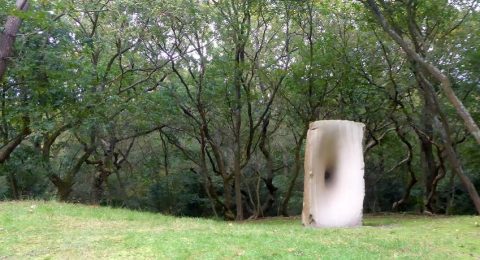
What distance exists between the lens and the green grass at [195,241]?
280 inches

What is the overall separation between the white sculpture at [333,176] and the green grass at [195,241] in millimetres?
1174

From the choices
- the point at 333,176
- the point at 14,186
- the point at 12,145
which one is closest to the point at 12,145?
the point at 12,145

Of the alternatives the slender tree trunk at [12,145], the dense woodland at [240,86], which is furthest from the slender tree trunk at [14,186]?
the slender tree trunk at [12,145]

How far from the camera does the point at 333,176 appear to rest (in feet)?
37.9

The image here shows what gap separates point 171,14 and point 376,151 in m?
10.6

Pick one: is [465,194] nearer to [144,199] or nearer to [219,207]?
[219,207]

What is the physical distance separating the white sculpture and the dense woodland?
7.83 ft

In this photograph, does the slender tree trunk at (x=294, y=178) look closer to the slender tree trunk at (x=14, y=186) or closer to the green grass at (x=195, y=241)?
the green grass at (x=195, y=241)

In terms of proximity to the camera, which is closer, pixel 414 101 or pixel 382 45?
pixel 382 45

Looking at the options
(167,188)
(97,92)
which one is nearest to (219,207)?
(167,188)

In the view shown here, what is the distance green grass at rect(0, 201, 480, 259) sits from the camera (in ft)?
23.3

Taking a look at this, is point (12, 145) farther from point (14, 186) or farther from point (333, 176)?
point (333, 176)

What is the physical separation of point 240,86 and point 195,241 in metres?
9.42

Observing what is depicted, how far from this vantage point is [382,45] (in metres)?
15.8
